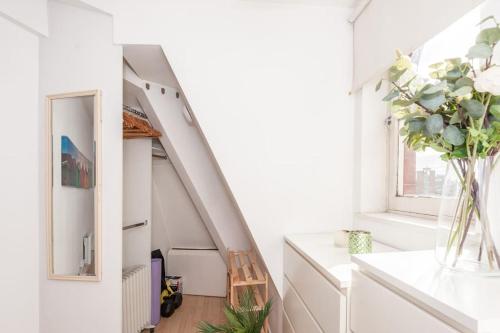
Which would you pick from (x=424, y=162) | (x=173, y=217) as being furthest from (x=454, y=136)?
(x=173, y=217)

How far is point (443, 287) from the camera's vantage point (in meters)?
0.64

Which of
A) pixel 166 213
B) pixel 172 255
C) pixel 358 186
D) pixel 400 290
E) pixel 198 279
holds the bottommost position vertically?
pixel 198 279

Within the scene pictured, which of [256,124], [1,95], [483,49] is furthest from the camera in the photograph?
[256,124]

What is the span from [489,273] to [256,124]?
1263 millimetres

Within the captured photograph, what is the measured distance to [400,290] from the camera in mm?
693

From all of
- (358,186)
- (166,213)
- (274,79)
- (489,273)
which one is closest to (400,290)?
(489,273)

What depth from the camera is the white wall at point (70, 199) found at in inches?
70.1

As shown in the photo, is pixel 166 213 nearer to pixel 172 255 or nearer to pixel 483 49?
pixel 172 255

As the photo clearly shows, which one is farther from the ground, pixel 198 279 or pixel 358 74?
pixel 358 74

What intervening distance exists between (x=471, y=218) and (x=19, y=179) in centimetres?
222

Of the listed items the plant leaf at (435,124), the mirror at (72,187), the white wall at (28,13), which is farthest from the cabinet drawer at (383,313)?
the white wall at (28,13)

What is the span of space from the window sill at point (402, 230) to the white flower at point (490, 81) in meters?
0.70

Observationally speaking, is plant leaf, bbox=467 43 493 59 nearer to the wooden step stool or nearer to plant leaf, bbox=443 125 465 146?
plant leaf, bbox=443 125 465 146

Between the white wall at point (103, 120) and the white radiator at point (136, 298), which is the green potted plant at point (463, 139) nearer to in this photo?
the white wall at point (103, 120)
